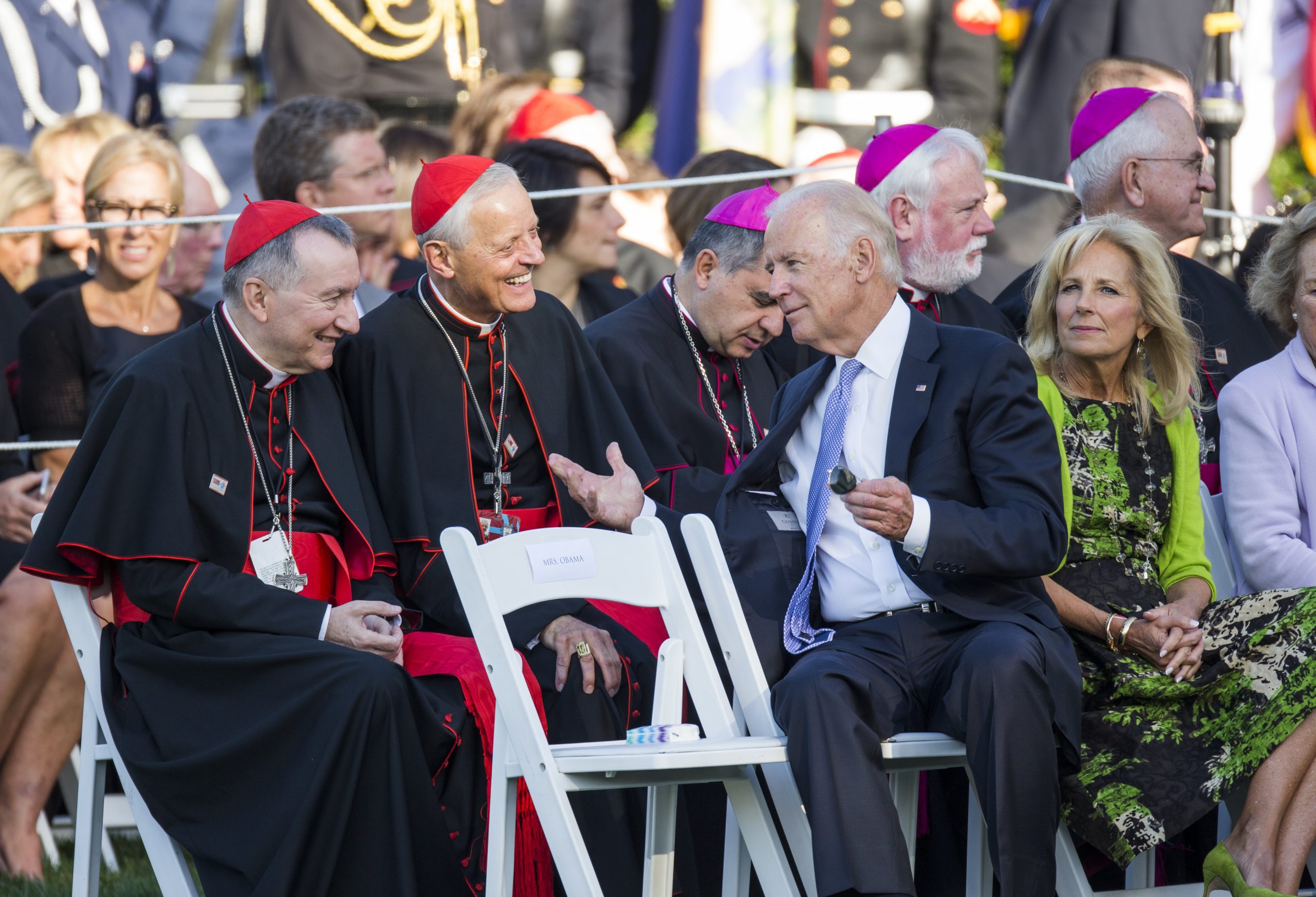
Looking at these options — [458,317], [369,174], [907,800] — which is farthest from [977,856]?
[369,174]

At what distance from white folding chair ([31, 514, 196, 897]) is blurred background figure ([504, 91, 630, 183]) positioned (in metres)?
3.39

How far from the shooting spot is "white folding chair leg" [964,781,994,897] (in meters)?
3.78

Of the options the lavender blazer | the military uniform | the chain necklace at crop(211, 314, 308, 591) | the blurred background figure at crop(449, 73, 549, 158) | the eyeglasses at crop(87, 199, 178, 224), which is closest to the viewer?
the chain necklace at crop(211, 314, 308, 591)

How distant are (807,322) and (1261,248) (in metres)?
2.50

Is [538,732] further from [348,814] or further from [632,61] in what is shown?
[632,61]

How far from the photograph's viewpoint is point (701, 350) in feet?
16.5

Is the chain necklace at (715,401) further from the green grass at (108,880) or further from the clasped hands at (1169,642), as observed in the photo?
the green grass at (108,880)

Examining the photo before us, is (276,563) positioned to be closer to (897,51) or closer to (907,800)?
(907,800)

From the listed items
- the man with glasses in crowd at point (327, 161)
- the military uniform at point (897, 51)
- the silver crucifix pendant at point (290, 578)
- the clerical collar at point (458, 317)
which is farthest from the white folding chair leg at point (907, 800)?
the military uniform at point (897, 51)

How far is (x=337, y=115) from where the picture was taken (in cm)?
591

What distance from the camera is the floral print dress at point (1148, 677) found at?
3721 millimetres

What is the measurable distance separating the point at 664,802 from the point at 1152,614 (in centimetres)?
129

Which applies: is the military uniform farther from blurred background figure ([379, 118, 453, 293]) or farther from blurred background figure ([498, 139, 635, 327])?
blurred background figure ([498, 139, 635, 327])

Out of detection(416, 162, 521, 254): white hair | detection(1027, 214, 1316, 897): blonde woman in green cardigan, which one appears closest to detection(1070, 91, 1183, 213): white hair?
detection(1027, 214, 1316, 897): blonde woman in green cardigan
